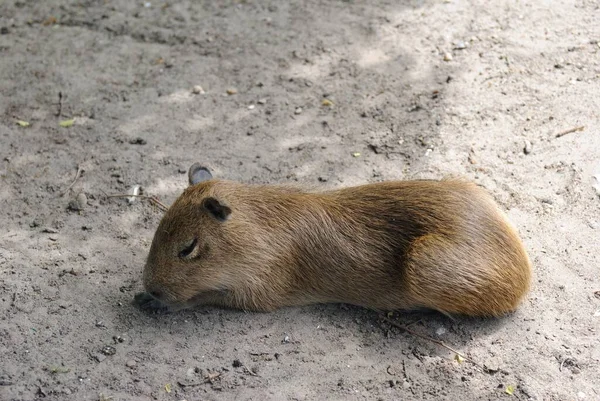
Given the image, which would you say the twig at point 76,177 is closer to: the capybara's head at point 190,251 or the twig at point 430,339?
the capybara's head at point 190,251

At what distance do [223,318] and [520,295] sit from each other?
1.80 meters

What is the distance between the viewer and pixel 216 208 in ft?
13.9

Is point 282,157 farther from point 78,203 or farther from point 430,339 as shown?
point 430,339

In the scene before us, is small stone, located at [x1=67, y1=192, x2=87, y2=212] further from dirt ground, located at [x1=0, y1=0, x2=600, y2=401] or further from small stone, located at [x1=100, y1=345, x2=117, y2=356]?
small stone, located at [x1=100, y1=345, x2=117, y2=356]

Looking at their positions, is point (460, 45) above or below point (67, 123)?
above

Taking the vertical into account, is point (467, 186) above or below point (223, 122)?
above

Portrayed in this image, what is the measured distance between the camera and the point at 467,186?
14.9 ft

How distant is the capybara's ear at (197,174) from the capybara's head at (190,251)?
0.21 metres

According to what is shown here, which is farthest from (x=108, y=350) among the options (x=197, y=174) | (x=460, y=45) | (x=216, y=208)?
(x=460, y=45)

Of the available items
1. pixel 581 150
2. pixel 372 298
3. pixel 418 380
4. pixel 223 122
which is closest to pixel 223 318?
pixel 372 298

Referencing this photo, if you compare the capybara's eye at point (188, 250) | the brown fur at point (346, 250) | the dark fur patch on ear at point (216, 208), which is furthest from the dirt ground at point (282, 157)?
the dark fur patch on ear at point (216, 208)

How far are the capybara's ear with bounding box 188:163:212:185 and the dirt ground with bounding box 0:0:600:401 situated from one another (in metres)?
0.68

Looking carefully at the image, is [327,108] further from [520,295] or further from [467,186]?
[520,295]

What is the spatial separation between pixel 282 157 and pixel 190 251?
1589mm
